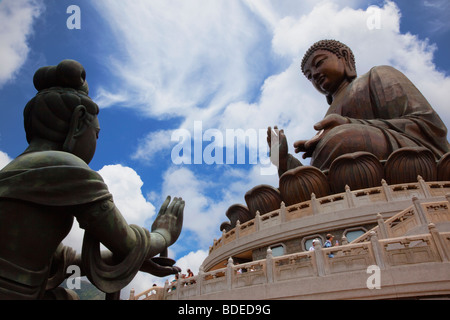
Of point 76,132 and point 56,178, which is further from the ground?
point 76,132

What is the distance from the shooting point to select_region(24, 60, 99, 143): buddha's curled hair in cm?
243

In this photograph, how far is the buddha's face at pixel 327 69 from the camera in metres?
21.8

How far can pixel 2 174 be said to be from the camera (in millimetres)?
2064

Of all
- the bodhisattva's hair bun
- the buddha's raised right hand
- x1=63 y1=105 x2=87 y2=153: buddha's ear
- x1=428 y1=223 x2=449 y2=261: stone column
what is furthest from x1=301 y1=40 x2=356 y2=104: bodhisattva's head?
x1=63 y1=105 x2=87 y2=153: buddha's ear

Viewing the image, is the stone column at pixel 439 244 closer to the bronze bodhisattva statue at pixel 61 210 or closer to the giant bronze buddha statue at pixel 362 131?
the bronze bodhisattva statue at pixel 61 210

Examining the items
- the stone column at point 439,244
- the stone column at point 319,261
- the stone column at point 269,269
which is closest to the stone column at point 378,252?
the stone column at point 439,244

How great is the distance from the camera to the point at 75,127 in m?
2.43

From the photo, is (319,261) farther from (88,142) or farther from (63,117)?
(63,117)

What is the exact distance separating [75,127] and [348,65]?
23438 millimetres

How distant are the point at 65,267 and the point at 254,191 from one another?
12763 millimetres

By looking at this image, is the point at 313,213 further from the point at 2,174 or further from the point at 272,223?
the point at 2,174

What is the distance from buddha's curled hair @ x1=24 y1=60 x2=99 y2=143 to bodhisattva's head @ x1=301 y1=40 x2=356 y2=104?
21.8 metres

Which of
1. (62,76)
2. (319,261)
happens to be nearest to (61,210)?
(62,76)
